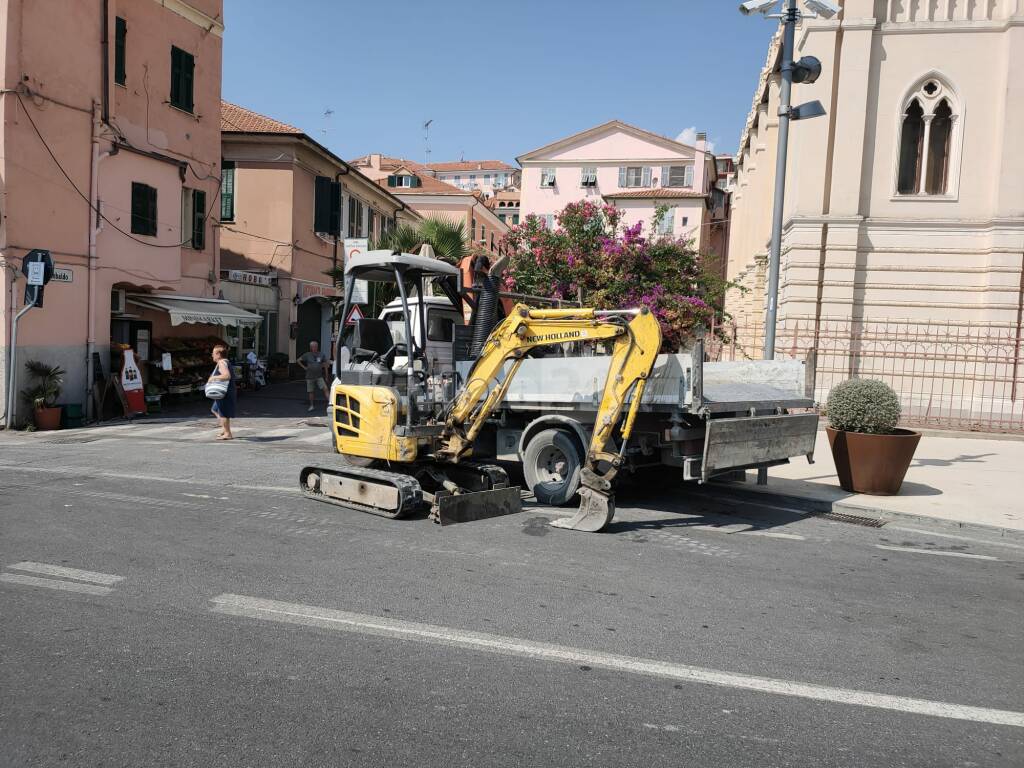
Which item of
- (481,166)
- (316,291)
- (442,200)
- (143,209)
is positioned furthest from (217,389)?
(481,166)

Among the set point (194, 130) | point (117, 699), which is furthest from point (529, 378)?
point (194, 130)

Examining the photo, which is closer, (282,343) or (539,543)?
(539,543)

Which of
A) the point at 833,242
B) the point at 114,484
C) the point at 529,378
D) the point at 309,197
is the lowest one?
the point at 114,484

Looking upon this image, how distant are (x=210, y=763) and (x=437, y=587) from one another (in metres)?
2.45

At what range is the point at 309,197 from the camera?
2756 centimetres

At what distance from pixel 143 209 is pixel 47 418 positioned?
5698mm

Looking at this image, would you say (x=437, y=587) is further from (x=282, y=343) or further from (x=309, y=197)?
(x=309, y=197)

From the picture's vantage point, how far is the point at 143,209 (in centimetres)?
1855

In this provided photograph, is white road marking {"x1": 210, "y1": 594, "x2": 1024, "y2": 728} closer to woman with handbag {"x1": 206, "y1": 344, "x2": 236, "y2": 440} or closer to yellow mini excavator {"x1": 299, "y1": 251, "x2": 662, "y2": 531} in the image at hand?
A: yellow mini excavator {"x1": 299, "y1": 251, "x2": 662, "y2": 531}

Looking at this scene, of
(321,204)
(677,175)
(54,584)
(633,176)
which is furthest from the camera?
(633,176)

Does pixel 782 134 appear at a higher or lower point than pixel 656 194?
lower

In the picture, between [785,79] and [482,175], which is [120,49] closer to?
[785,79]

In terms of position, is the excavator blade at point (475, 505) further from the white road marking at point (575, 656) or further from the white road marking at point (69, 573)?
the white road marking at point (69, 573)

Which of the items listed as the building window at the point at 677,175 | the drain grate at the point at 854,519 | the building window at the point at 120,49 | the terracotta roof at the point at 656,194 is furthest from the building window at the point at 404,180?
the drain grate at the point at 854,519
